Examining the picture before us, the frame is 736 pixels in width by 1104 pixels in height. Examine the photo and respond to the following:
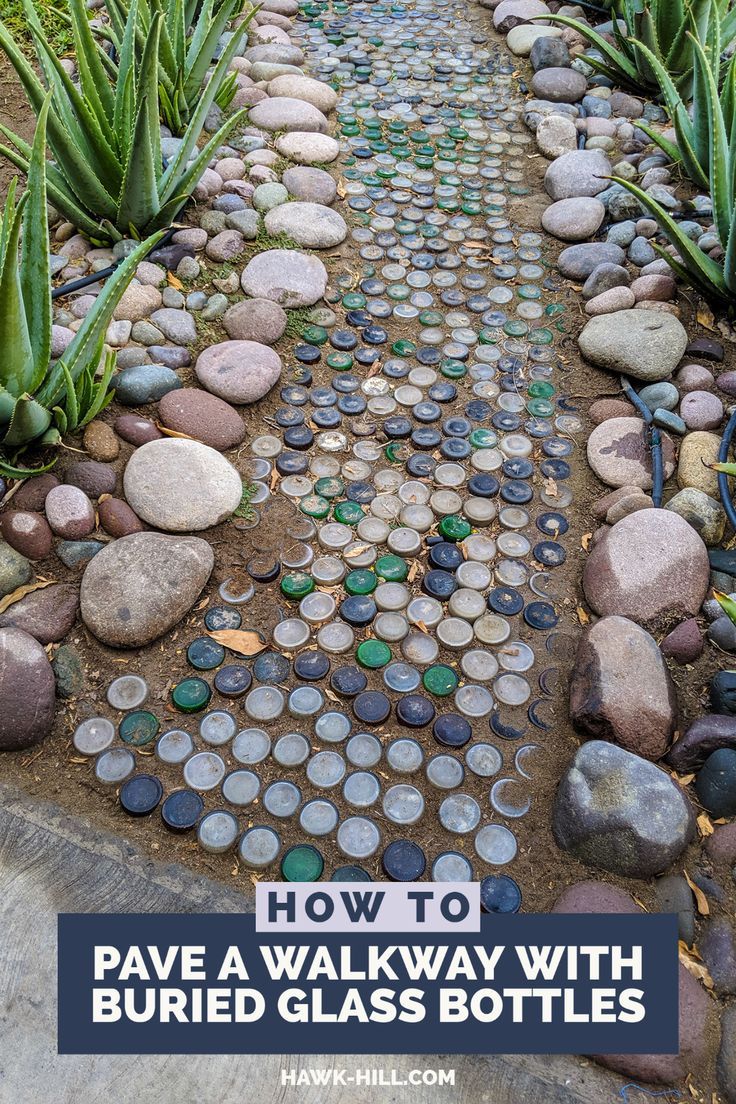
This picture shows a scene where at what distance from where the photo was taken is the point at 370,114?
397cm

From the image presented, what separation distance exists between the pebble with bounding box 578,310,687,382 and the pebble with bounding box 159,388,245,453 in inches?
49.4

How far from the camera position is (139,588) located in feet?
6.46

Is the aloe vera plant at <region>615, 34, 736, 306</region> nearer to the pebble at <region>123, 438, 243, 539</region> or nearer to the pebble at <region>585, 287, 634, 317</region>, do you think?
the pebble at <region>585, 287, 634, 317</region>

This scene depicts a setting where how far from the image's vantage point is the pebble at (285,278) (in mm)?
2885

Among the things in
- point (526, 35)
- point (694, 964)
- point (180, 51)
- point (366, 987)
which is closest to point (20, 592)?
point (366, 987)

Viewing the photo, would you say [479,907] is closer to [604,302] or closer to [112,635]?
[112,635]

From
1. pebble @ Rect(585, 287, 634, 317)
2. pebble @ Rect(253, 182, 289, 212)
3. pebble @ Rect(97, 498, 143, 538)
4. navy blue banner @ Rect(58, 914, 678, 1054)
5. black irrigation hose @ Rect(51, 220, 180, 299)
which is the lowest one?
navy blue banner @ Rect(58, 914, 678, 1054)

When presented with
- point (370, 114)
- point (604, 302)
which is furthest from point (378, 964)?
point (370, 114)

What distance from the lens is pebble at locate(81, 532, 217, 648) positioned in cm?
195

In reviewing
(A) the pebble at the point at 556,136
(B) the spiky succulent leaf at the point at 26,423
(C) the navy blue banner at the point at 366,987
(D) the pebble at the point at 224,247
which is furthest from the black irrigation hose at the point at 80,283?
(A) the pebble at the point at 556,136

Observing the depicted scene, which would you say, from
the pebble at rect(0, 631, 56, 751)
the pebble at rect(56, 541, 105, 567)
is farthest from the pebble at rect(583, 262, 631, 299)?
the pebble at rect(0, 631, 56, 751)

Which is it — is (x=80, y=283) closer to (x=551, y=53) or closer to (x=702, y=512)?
(x=702, y=512)

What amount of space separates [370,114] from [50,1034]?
4.04 m

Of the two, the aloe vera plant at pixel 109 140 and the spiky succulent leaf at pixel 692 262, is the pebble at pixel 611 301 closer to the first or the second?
the spiky succulent leaf at pixel 692 262
